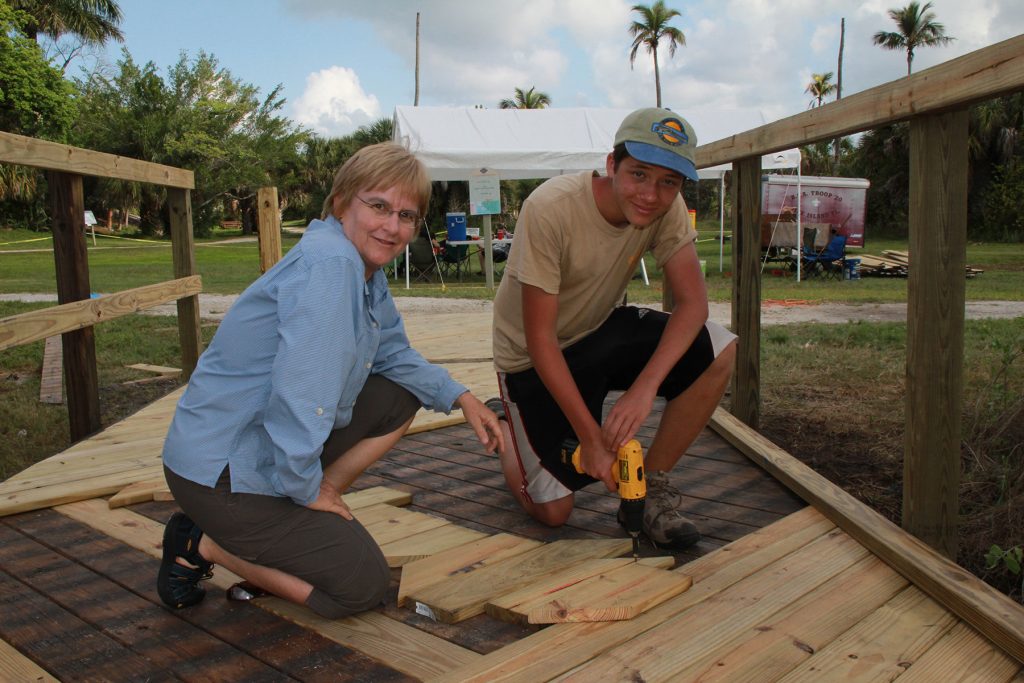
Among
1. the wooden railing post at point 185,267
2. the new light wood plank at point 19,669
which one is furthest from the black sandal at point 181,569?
the wooden railing post at point 185,267

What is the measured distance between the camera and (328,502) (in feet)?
6.78

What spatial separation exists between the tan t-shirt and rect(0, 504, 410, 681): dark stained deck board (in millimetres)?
1183

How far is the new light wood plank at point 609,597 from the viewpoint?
196 centimetres

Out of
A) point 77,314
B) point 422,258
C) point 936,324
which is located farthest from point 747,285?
point 422,258

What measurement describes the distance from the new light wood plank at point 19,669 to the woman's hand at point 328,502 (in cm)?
64

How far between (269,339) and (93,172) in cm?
273

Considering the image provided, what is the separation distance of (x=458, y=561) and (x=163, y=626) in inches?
31.0

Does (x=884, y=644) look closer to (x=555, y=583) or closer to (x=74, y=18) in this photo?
(x=555, y=583)

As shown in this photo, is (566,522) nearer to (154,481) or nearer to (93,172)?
(154,481)

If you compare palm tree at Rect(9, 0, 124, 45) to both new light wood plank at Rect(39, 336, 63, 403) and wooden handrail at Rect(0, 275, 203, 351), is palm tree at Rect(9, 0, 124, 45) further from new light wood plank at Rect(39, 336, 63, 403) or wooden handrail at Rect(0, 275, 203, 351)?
wooden handrail at Rect(0, 275, 203, 351)

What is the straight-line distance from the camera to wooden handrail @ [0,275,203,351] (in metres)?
3.21

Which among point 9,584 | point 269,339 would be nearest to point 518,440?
point 269,339

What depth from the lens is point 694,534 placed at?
8.18ft

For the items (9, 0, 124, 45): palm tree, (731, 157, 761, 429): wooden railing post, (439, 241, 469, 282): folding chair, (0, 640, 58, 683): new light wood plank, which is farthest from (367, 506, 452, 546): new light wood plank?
(9, 0, 124, 45): palm tree
